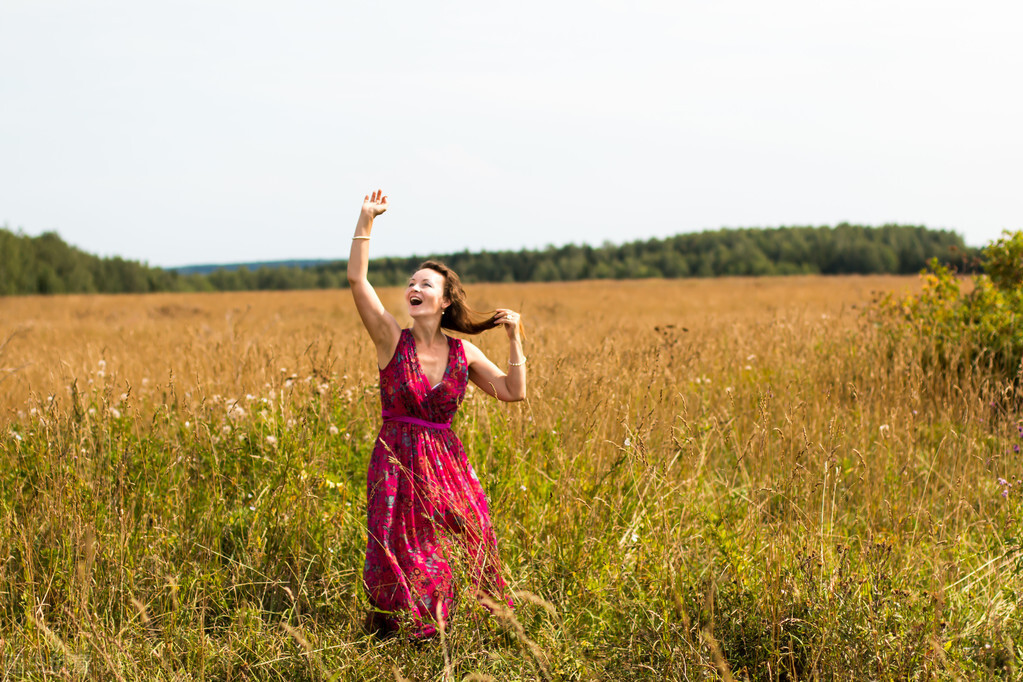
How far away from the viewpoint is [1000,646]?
214cm

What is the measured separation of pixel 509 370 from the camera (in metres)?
2.81

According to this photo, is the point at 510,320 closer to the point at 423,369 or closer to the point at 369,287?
the point at 423,369

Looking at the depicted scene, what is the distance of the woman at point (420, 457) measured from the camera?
2.60m

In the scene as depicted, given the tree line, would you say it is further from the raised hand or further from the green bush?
the raised hand

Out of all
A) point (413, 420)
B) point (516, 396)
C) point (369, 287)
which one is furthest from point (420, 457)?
point (369, 287)

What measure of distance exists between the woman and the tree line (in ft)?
203

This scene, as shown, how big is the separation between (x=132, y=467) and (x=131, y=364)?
13.2ft

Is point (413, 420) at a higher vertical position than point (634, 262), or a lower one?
lower

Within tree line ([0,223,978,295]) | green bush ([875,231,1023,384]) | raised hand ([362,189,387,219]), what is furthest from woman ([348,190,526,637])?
tree line ([0,223,978,295])

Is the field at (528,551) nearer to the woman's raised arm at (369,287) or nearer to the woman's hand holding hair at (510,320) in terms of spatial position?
the woman's hand holding hair at (510,320)

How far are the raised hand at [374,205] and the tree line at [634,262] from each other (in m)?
61.8

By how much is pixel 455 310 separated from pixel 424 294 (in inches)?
7.9

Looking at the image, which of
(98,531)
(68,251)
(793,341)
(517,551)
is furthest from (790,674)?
(68,251)

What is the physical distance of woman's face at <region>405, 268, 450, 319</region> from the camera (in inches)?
113
